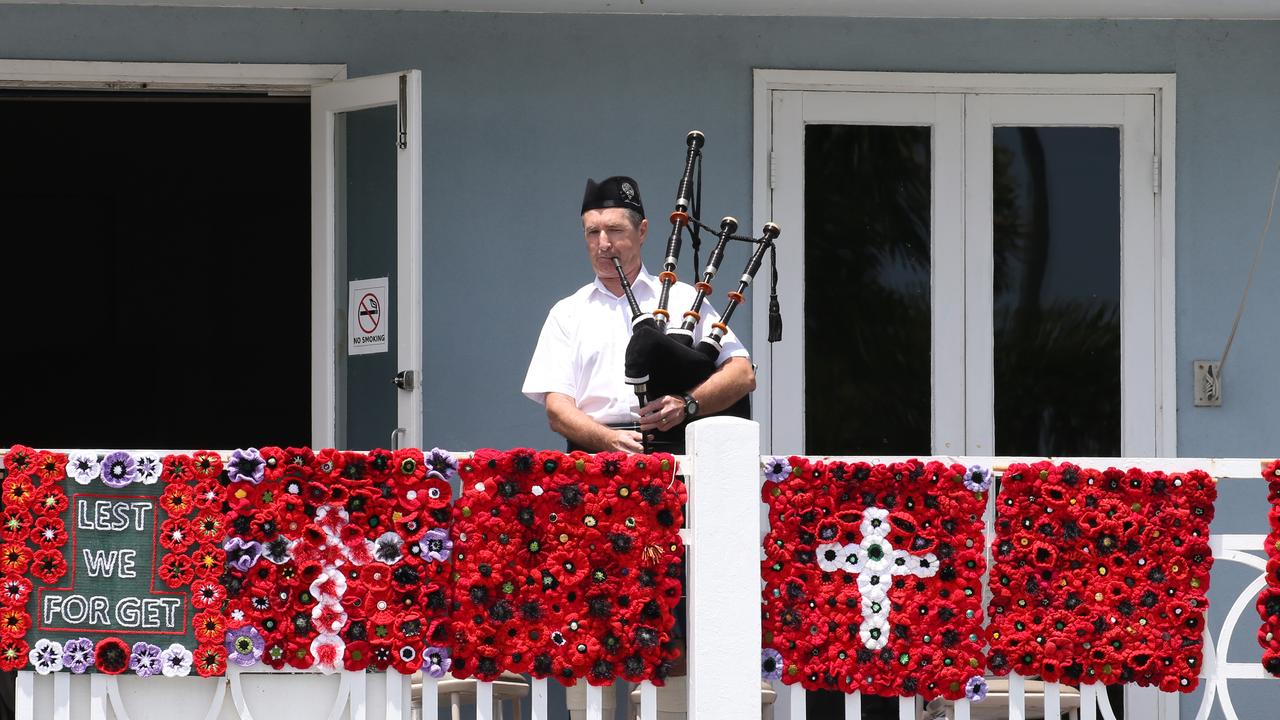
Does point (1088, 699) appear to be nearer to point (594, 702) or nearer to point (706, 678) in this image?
point (706, 678)

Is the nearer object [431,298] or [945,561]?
[945,561]

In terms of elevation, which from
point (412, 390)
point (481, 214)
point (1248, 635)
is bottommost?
point (1248, 635)

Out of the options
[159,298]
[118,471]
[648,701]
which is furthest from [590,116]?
[159,298]

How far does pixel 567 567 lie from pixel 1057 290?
111 inches

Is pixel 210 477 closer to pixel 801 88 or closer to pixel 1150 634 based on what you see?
pixel 1150 634

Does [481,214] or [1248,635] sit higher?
[481,214]

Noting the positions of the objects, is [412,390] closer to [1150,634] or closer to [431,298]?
[431,298]

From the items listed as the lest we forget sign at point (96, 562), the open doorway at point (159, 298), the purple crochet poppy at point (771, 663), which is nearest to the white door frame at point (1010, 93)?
the purple crochet poppy at point (771, 663)

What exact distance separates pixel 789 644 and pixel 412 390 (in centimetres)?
213

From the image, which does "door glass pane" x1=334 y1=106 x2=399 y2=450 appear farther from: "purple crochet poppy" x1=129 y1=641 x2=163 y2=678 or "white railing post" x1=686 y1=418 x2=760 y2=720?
"white railing post" x1=686 y1=418 x2=760 y2=720

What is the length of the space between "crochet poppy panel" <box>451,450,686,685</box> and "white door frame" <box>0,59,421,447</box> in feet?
6.97

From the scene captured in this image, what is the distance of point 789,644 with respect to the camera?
372 centimetres

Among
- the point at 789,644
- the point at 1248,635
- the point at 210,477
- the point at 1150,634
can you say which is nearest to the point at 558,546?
the point at 789,644

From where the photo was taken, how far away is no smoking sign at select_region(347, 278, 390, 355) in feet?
18.2
